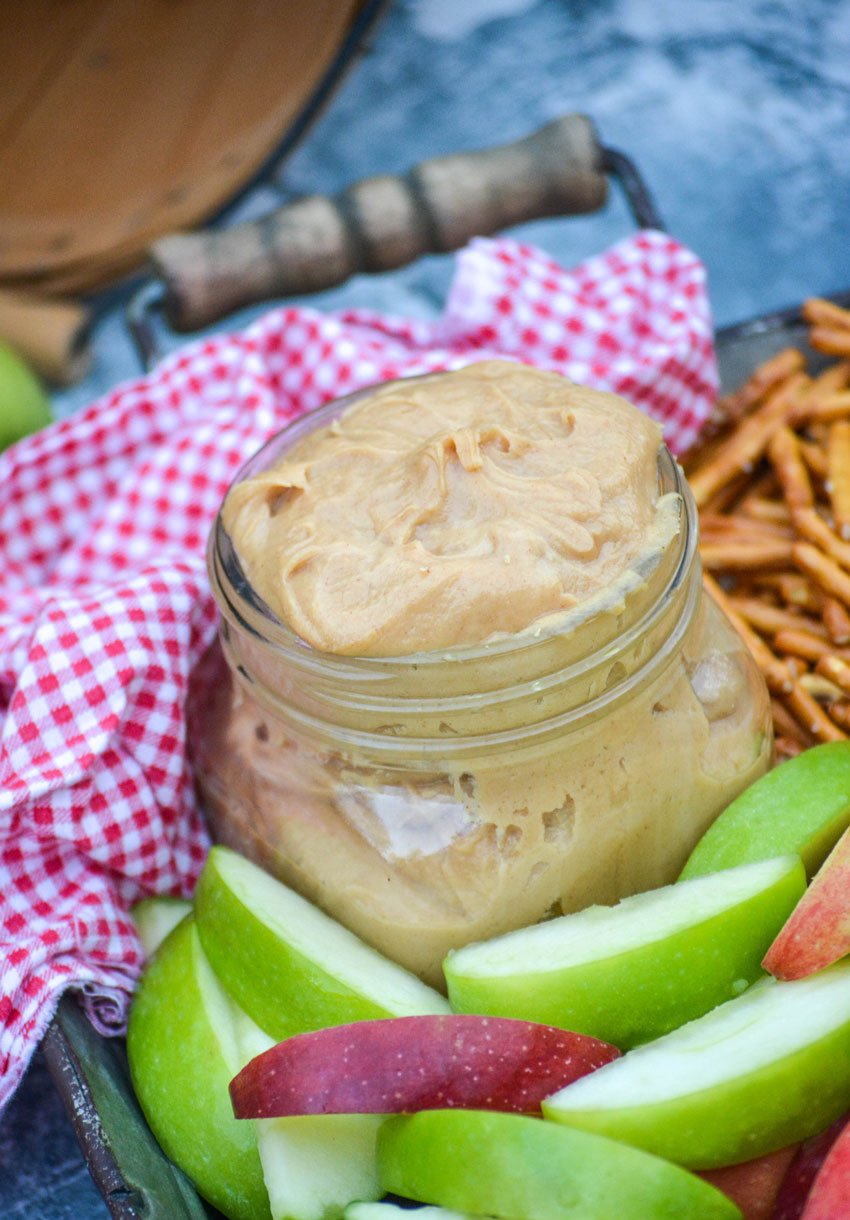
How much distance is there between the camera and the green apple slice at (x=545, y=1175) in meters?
0.76

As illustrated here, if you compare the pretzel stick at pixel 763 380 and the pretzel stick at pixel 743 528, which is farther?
the pretzel stick at pixel 763 380

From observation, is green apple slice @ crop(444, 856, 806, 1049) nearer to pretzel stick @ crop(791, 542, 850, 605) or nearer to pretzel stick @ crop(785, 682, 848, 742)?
pretzel stick @ crop(785, 682, 848, 742)

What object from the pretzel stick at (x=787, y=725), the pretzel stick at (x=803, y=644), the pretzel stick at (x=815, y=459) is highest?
the pretzel stick at (x=815, y=459)

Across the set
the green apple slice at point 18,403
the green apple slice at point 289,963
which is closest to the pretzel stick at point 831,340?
the green apple slice at point 289,963

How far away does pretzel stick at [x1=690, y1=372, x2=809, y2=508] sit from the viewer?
140cm

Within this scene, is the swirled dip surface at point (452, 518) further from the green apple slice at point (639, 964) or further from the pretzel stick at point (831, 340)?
the pretzel stick at point (831, 340)

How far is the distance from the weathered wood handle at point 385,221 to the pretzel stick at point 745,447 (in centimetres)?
36

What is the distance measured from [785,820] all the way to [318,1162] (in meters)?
0.44

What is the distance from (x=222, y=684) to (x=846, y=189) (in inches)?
72.8

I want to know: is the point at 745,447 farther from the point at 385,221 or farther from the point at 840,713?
the point at 385,221

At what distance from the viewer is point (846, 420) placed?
4.55ft

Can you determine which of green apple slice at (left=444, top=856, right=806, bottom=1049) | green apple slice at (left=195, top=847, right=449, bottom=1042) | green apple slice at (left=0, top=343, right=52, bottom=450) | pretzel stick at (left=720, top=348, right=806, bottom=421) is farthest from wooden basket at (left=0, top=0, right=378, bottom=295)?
green apple slice at (left=444, top=856, right=806, bottom=1049)

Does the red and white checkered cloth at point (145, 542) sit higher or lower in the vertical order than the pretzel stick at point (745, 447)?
higher

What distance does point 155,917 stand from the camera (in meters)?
1.18
